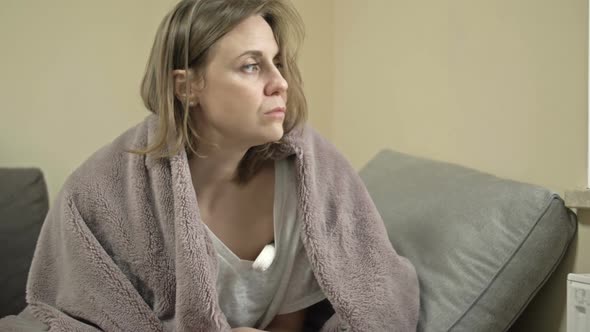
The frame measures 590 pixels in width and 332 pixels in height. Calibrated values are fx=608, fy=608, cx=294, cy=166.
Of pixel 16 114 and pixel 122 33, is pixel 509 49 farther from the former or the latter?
pixel 16 114

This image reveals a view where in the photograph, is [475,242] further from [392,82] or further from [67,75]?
[67,75]

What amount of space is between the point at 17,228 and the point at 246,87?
35.9 inches

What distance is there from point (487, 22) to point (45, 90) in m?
1.26

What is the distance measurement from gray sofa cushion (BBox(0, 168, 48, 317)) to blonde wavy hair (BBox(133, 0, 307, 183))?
68cm

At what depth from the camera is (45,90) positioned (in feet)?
5.94

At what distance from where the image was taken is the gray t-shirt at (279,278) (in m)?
1.20

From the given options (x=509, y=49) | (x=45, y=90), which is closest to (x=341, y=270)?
(x=509, y=49)

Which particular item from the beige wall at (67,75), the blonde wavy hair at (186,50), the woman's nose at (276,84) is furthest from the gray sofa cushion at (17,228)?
the woman's nose at (276,84)

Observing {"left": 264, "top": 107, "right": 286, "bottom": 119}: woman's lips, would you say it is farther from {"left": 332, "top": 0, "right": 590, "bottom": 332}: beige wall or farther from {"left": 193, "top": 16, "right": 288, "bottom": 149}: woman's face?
{"left": 332, "top": 0, "right": 590, "bottom": 332}: beige wall

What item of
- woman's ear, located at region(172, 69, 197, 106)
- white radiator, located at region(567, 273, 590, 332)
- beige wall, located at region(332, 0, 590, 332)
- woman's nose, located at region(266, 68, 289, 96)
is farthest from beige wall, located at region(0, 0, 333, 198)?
white radiator, located at region(567, 273, 590, 332)

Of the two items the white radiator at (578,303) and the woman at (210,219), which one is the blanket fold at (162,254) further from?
the white radiator at (578,303)

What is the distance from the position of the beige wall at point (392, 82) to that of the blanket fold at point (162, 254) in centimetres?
36

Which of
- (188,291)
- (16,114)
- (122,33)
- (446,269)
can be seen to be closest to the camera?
(188,291)

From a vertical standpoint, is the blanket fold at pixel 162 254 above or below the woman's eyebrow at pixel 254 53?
below
